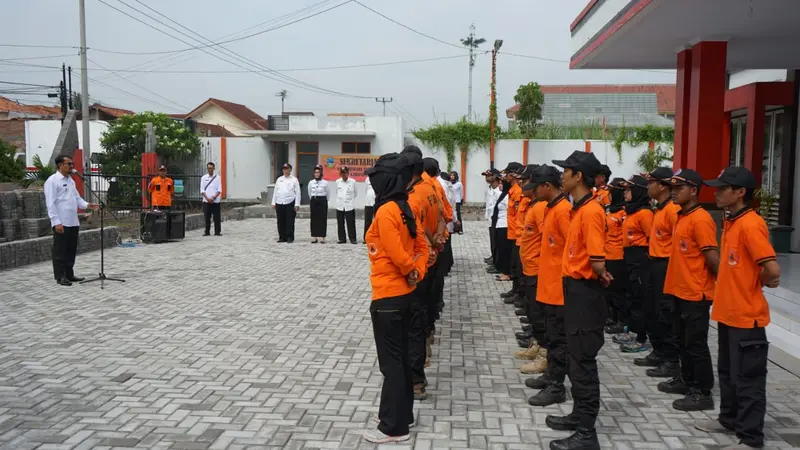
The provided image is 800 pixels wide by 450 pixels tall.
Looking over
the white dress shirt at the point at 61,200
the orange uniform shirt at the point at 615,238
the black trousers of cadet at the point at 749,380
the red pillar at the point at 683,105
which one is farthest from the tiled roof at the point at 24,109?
the black trousers of cadet at the point at 749,380

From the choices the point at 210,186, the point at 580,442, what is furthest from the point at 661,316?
the point at 210,186

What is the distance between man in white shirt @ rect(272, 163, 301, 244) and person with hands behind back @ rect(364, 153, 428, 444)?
10.8 metres

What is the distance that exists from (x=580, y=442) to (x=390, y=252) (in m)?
1.67

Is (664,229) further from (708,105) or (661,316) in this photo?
(708,105)

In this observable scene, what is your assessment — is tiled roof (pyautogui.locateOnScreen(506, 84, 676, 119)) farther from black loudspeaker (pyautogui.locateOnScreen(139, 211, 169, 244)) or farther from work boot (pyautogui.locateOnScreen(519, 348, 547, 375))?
work boot (pyautogui.locateOnScreen(519, 348, 547, 375))

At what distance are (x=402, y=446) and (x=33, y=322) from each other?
201 inches

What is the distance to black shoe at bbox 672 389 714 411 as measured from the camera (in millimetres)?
4621

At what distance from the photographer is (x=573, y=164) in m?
4.09

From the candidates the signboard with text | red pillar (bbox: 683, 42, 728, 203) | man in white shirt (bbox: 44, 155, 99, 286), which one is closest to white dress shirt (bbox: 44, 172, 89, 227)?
man in white shirt (bbox: 44, 155, 99, 286)

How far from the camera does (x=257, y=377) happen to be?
17.3 feet

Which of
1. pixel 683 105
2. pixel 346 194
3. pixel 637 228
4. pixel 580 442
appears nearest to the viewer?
pixel 580 442

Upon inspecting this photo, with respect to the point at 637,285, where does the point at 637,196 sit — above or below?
above

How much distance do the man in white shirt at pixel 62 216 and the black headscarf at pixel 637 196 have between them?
7763 mm

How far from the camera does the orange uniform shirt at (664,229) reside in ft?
17.8
